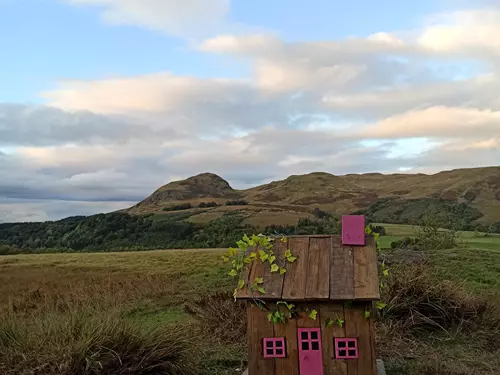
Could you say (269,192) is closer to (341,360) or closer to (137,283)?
(137,283)

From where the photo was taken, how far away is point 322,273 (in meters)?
5.24

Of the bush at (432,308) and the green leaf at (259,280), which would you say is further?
the bush at (432,308)

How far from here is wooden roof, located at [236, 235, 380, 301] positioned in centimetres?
505

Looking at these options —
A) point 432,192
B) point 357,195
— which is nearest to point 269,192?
point 357,195

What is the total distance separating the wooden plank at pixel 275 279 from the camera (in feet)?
17.0

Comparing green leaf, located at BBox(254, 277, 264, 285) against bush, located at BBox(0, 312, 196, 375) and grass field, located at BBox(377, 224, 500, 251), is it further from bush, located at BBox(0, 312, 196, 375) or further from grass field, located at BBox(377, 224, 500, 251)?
grass field, located at BBox(377, 224, 500, 251)

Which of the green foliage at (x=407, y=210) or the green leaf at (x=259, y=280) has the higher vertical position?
the green foliage at (x=407, y=210)

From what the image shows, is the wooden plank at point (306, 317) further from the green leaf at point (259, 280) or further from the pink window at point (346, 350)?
the green leaf at point (259, 280)

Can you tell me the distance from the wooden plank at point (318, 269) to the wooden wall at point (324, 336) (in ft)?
0.67

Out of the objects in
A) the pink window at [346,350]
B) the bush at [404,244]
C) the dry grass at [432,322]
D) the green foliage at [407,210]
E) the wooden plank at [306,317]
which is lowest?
the dry grass at [432,322]

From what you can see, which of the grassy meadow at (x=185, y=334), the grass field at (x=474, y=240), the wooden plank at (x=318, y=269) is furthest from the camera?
the grass field at (x=474, y=240)

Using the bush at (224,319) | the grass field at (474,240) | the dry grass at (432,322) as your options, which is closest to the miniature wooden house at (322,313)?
the dry grass at (432,322)

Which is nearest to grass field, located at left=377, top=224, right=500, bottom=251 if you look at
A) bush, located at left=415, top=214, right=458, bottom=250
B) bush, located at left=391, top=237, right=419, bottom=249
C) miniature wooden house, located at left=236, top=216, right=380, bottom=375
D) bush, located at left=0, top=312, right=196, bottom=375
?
bush, located at left=391, top=237, right=419, bottom=249

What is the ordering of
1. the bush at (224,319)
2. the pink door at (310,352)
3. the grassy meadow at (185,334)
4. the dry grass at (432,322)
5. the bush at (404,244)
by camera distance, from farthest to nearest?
the bush at (404,244) → the bush at (224,319) → the dry grass at (432,322) → the grassy meadow at (185,334) → the pink door at (310,352)
